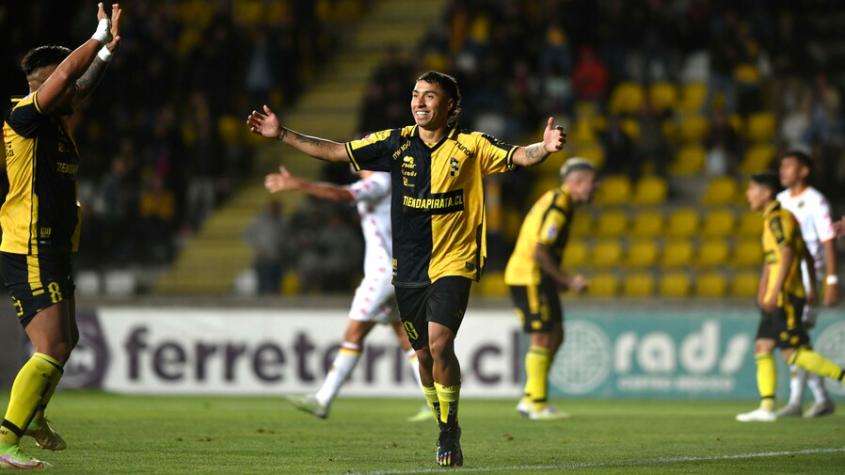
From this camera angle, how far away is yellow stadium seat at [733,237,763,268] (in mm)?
19797

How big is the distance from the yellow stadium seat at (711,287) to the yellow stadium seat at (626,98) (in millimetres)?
4188

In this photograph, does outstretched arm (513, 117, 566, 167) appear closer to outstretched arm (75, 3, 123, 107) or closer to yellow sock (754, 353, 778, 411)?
outstretched arm (75, 3, 123, 107)

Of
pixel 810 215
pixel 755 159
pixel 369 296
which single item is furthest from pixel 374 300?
pixel 755 159

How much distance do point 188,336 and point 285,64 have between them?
809cm

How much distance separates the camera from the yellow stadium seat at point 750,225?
20.2m

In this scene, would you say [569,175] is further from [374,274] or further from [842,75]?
[842,75]

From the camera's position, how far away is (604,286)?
19672 millimetres

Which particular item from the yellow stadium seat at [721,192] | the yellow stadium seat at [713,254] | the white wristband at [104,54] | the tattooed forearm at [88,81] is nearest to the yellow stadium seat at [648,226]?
the yellow stadium seat at [721,192]

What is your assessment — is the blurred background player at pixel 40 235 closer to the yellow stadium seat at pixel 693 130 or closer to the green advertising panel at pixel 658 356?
the green advertising panel at pixel 658 356

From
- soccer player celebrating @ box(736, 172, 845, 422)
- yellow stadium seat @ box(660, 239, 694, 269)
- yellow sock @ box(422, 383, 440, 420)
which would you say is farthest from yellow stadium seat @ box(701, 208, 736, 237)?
yellow sock @ box(422, 383, 440, 420)

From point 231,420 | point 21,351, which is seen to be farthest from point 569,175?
point 21,351

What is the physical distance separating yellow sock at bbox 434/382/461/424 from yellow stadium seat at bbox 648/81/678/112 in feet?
46.6

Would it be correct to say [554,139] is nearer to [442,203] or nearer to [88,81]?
[442,203]

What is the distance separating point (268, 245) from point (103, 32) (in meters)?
11.7
